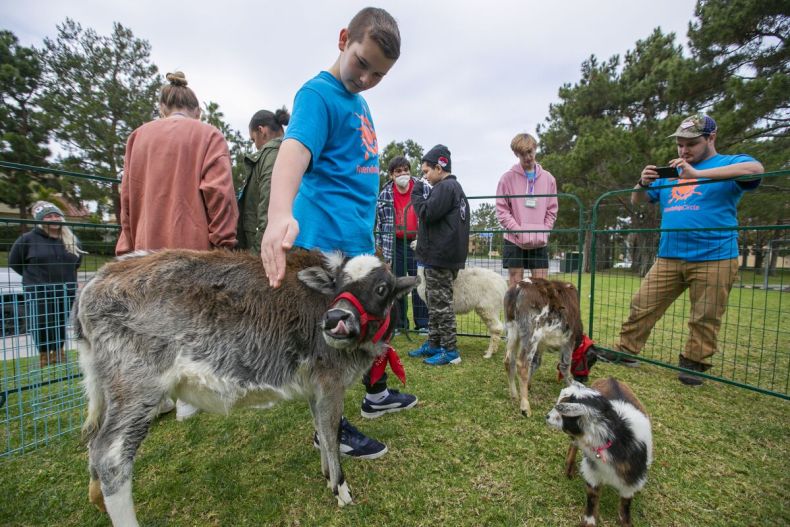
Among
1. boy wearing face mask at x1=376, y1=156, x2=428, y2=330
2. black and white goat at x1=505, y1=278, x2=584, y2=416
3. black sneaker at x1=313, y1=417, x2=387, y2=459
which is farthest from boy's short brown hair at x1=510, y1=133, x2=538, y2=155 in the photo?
black sneaker at x1=313, y1=417, x2=387, y2=459

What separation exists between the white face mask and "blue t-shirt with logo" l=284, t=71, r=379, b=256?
4.03m

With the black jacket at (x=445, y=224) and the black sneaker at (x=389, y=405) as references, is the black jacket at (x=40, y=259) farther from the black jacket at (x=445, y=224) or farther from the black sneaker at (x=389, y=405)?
the black jacket at (x=445, y=224)

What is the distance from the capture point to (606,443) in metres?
2.12

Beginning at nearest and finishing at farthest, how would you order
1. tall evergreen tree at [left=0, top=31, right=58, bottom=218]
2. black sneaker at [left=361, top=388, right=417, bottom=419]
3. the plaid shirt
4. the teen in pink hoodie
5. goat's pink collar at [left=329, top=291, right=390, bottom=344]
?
goat's pink collar at [left=329, top=291, right=390, bottom=344] < black sneaker at [left=361, top=388, right=417, bottom=419] < the teen in pink hoodie < the plaid shirt < tall evergreen tree at [left=0, top=31, right=58, bottom=218]

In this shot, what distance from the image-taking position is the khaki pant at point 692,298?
13.8ft

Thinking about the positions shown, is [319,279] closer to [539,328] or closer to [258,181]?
[258,181]

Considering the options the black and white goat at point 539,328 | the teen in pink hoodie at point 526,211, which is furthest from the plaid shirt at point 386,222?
the black and white goat at point 539,328

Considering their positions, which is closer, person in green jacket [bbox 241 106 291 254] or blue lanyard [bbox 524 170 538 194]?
person in green jacket [bbox 241 106 291 254]

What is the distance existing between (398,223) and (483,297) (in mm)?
2185

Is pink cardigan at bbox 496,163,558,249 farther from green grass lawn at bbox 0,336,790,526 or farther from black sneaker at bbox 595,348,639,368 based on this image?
green grass lawn at bbox 0,336,790,526

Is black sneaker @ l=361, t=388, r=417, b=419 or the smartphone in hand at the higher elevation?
the smartphone in hand

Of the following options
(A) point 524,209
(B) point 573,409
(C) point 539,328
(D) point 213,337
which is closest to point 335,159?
(D) point 213,337

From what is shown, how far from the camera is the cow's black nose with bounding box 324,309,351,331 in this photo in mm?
1846

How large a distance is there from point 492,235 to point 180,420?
573 cm
